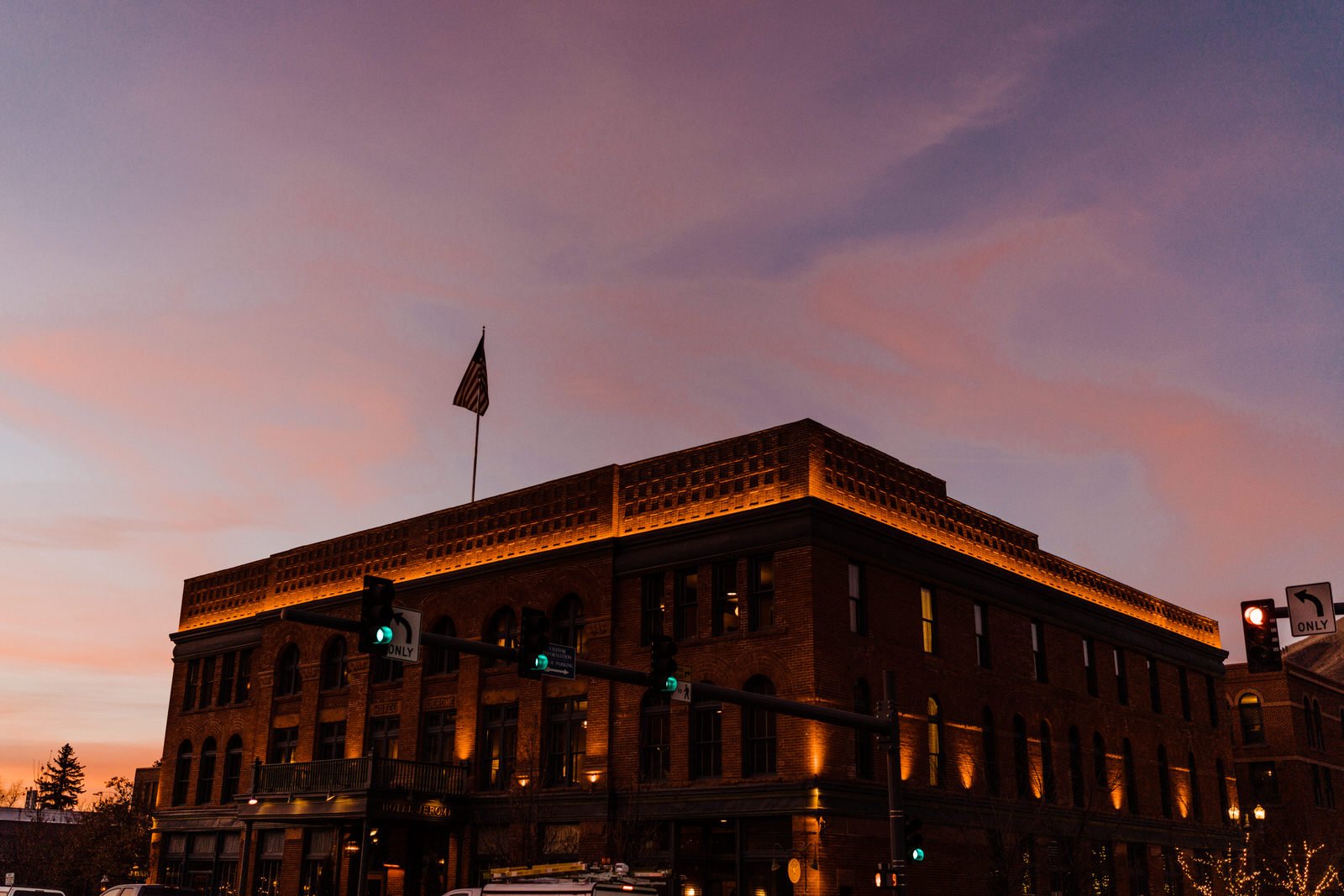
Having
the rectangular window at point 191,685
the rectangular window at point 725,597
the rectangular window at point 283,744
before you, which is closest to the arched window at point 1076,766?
the rectangular window at point 725,597

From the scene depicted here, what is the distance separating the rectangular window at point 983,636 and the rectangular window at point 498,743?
49.8 ft

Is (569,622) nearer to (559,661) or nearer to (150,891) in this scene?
(150,891)

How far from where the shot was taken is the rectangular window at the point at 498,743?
134ft

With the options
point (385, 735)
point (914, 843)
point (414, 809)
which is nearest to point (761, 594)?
point (914, 843)

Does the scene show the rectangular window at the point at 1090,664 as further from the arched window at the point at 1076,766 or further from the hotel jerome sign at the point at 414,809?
the hotel jerome sign at the point at 414,809

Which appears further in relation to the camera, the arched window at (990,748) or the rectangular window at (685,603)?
the arched window at (990,748)

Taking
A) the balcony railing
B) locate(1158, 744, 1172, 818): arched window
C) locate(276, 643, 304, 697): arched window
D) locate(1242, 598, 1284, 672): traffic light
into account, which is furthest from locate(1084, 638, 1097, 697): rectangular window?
locate(276, 643, 304, 697): arched window

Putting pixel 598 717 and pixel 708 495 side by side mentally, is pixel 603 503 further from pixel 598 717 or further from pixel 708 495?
pixel 598 717

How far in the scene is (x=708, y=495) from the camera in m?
37.6

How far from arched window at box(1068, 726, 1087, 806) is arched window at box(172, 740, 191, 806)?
1395 inches

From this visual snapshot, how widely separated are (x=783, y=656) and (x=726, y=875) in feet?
20.9

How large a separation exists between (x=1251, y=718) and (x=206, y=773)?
51.5 metres

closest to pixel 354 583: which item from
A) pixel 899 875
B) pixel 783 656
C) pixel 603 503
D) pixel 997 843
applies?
pixel 603 503

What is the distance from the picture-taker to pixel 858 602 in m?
36.2
